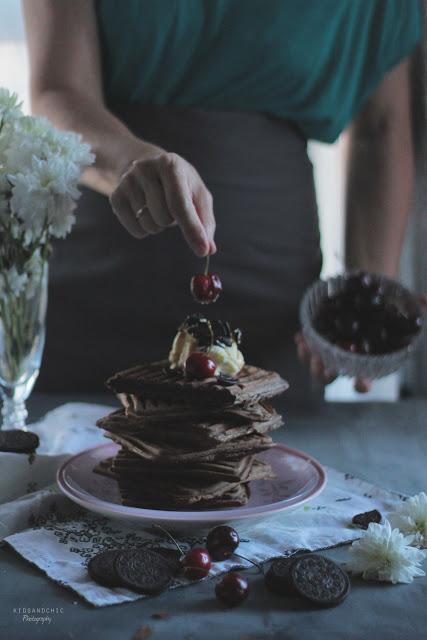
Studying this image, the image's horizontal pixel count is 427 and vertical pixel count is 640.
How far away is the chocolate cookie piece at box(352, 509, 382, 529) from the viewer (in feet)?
3.00

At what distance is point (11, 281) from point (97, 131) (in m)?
0.43

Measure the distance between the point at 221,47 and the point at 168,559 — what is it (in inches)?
49.5

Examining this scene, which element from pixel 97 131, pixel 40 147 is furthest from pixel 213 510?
pixel 97 131

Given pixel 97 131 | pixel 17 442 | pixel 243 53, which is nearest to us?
pixel 17 442

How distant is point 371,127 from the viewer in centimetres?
198

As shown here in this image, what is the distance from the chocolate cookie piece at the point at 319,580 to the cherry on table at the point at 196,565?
3.5 inches

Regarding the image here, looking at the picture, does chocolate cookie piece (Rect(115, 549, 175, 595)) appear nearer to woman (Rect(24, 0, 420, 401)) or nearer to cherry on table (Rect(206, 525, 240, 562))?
cherry on table (Rect(206, 525, 240, 562))

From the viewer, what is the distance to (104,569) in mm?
741

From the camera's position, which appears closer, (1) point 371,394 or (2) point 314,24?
(2) point 314,24

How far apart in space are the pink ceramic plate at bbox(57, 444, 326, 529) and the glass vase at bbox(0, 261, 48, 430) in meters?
0.18

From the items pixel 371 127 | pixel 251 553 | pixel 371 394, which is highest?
pixel 371 127

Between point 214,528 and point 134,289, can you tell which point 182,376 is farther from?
point 134,289

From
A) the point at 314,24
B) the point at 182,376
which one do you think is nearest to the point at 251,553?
the point at 182,376

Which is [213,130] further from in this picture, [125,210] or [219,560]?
[219,560]
